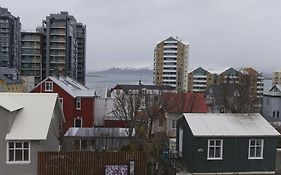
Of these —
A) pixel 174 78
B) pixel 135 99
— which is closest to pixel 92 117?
pixel 135 99

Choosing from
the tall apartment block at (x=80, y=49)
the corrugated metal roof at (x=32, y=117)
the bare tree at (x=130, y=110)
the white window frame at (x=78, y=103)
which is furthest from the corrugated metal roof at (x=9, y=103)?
the tall apartment block at (x=80, y=49)

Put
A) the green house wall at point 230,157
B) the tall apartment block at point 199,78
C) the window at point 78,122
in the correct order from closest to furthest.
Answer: the green house wall at point 230,157, the window at point 78,122, the tall apartment block at point 199,78

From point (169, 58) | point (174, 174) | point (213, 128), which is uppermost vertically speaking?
point (169, 58)

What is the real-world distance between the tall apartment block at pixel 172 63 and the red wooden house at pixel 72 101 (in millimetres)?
88478

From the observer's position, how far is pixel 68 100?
39500 mm

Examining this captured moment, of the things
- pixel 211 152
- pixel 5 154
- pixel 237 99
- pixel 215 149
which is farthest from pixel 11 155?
pixel 237 99

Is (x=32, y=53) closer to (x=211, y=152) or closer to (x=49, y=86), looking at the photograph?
(x=49, y=86)

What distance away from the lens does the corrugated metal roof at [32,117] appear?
1966 cm

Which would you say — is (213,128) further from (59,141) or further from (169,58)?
(169,58)

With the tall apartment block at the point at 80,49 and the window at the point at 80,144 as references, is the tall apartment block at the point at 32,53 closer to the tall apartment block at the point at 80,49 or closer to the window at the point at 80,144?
the tall apartment block at the point at 80,49

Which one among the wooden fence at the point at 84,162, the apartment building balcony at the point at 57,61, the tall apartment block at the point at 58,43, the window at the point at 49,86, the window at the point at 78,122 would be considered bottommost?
the window at the point at 78,122

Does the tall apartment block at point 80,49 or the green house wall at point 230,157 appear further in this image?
the tall apartment block at point 80,49

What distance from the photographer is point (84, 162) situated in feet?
61.6

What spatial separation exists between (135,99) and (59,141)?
11.7m
